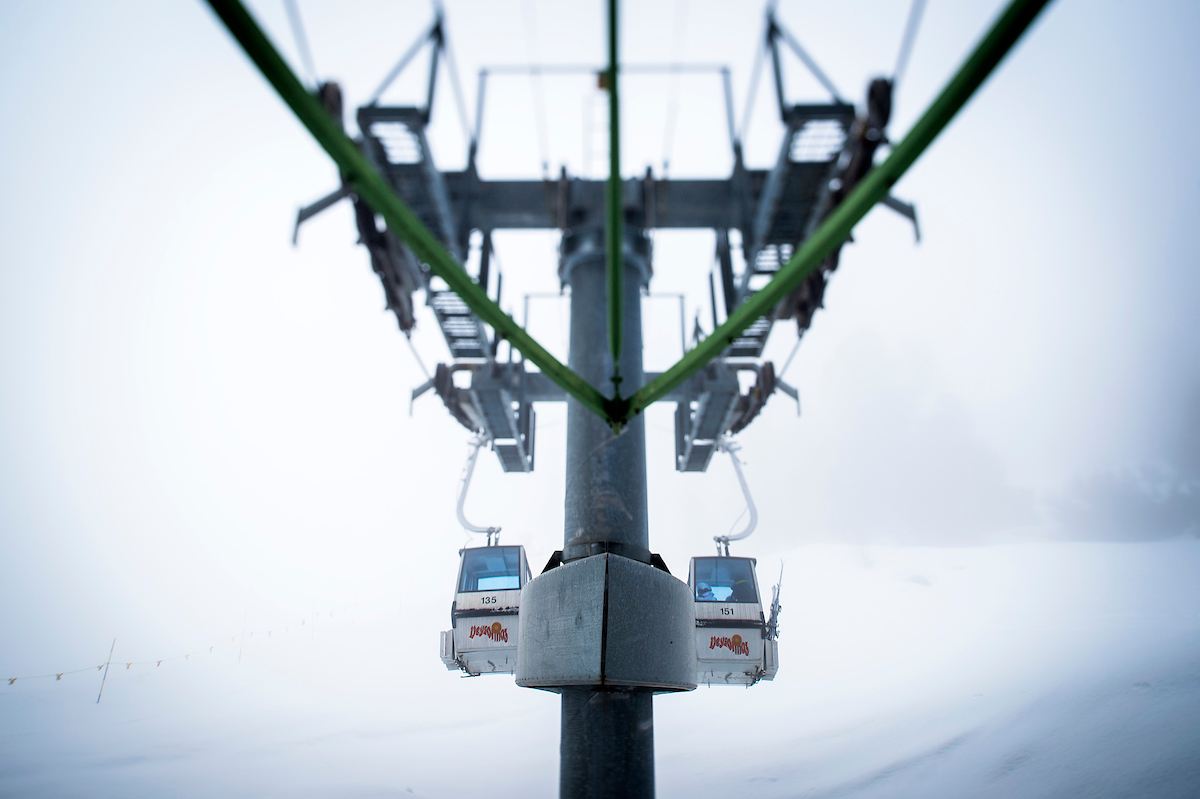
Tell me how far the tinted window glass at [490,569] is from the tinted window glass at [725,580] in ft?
17.8

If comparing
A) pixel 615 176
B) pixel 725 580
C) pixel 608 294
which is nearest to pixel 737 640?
pixel 725 580


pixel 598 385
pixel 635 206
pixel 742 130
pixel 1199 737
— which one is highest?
pixel 742 130

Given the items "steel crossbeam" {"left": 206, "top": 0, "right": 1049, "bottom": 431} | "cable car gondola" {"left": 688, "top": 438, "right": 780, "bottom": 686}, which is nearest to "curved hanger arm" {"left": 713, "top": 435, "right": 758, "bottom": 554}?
"cable car gondola" {"left": 688, "top": 438, "right": 780, "bottom": 686}

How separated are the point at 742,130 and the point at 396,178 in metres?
4.65

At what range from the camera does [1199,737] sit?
123ft

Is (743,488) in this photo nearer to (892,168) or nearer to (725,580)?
(725,580)

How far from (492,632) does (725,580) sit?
7.14 metres

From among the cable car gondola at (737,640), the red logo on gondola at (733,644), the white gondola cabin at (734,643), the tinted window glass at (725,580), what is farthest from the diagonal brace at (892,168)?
the tinted window glass at (725,580)

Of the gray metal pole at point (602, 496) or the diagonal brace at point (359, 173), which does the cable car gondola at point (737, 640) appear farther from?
the diagonal brace at point (359, 173)

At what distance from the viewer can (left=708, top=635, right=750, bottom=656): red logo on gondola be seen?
14.8m

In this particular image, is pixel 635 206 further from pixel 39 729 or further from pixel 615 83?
pixel 39 729

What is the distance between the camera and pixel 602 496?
17.7 feet

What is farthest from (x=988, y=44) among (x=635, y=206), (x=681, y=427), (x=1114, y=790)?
(x=1114, y=790)

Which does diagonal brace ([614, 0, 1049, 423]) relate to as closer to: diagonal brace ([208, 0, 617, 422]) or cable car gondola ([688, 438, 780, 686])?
diagonal brace ([208, 0, 617, 422])
